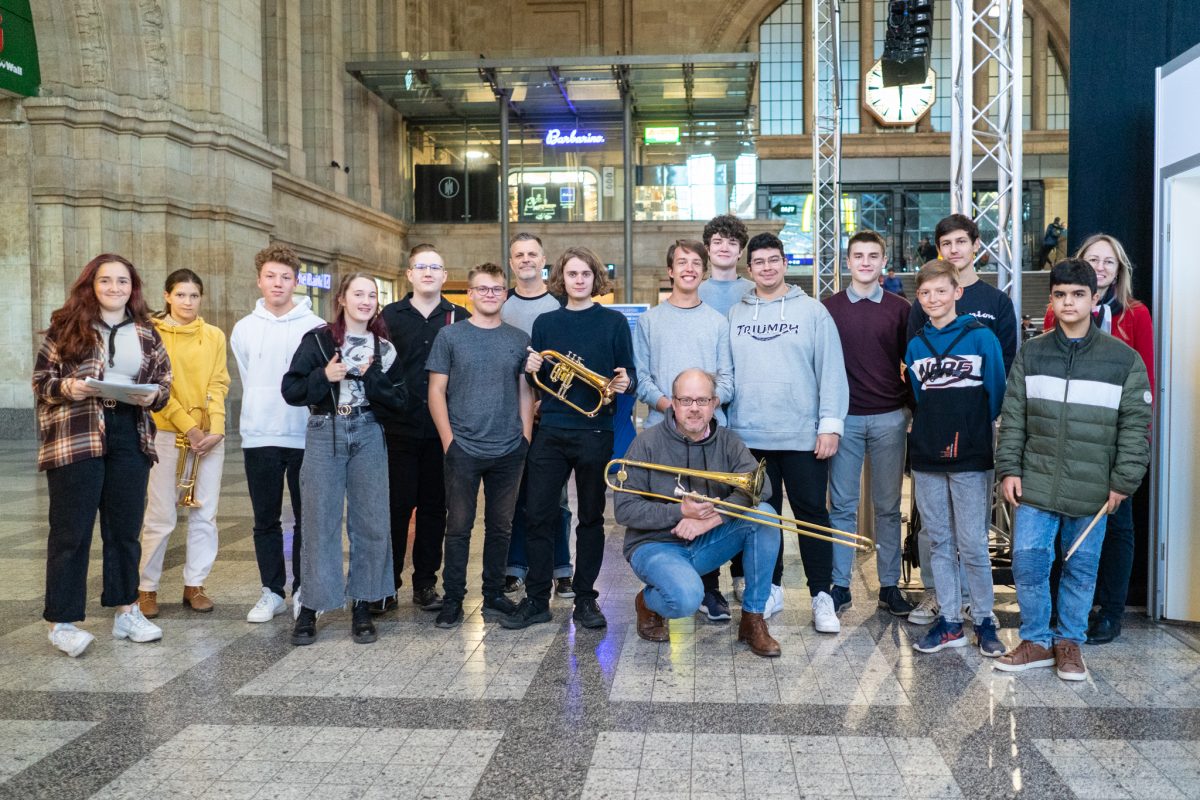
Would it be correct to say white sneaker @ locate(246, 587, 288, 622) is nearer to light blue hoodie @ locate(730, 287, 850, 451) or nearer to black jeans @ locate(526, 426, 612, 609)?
black jeans @ locate(526, 426, 612, 609)

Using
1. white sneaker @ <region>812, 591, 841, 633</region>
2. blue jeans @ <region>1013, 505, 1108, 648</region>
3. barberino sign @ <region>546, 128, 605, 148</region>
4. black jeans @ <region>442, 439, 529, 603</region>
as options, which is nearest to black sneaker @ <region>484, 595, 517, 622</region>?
black jeans @ <region>442, 439, 529, 603</region>

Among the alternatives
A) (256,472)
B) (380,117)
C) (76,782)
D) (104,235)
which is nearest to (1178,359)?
(256,472)

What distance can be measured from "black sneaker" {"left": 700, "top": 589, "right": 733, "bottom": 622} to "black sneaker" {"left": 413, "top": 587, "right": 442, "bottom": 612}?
5.23ft

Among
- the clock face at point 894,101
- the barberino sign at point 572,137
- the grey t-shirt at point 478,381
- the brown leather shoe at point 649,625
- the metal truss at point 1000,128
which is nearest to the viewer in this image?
the brown leather shoe at point 649,625

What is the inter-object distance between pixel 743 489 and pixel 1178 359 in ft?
8.80

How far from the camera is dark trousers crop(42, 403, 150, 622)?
546cm

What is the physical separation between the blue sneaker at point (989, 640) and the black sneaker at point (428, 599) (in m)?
3.06

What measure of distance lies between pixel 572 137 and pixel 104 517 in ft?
95.0

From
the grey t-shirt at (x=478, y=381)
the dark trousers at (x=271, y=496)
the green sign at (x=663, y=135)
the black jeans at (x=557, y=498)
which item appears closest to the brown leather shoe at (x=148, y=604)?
the dark trousers at (x=271, y=496)

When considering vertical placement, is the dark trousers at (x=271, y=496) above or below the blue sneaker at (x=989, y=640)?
above

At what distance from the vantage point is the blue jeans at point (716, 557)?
543 cm

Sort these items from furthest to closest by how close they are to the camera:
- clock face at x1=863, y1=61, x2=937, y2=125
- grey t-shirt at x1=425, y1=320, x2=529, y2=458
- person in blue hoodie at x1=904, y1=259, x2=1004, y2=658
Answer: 1. clock face at x1=863, y1=61, x2=937, y2=125
2. grey t-shirt at x1=425, y1=320, x2=529, y2=458
3. person in blue hoodie at x1=904, y1=259, x2=1004, y2=658

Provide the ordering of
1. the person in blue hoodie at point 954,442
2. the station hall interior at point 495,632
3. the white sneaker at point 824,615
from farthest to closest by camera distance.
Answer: the white sneaker at point 824,615
the person in blue hoodie at point 954,442
the station hall interior at point 495,632

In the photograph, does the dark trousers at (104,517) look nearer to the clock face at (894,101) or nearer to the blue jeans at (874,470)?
the blue jeans at (874,470)
